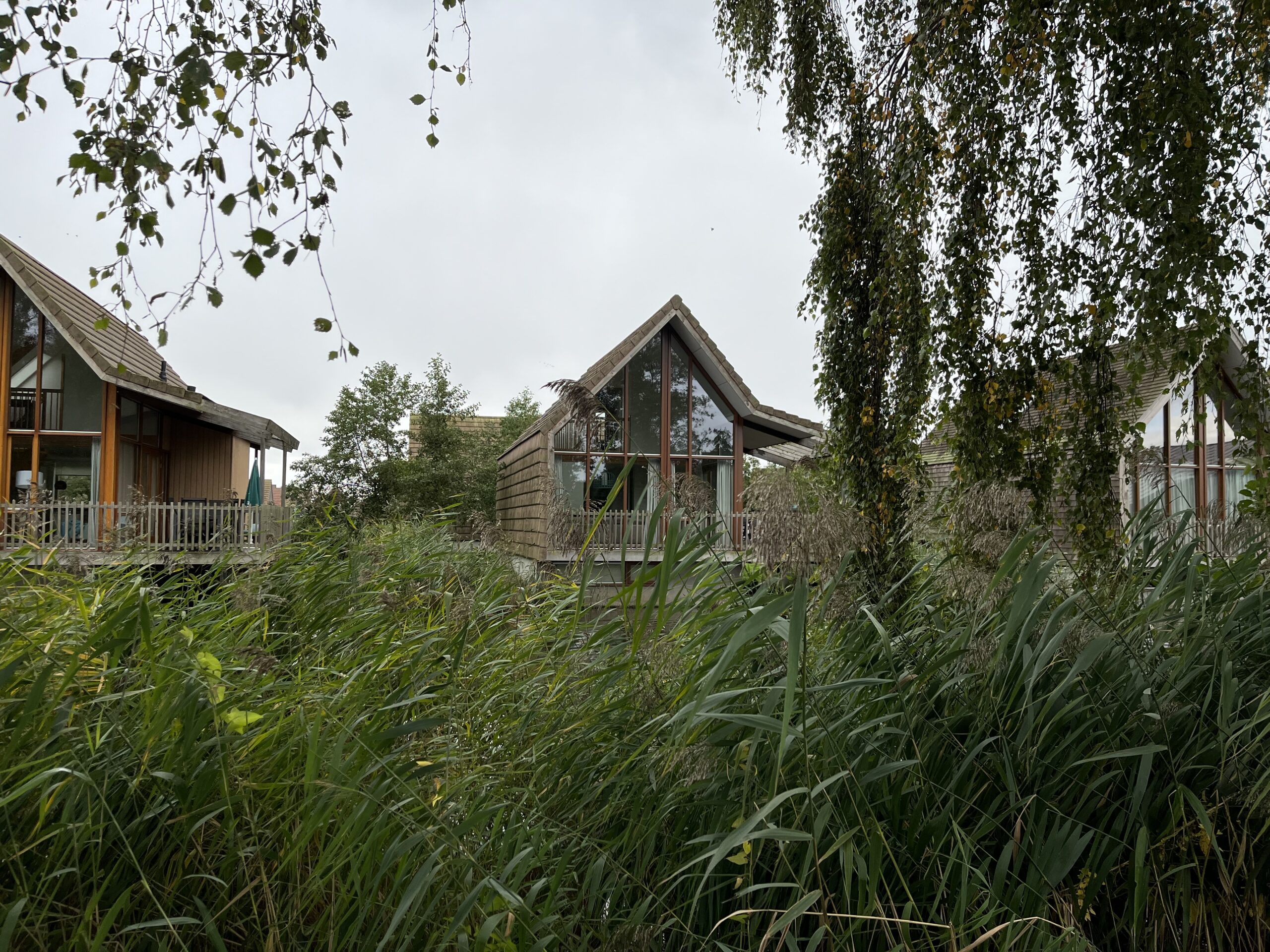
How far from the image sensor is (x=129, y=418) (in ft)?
55.8

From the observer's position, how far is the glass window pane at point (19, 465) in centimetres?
1558

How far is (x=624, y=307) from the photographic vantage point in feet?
188

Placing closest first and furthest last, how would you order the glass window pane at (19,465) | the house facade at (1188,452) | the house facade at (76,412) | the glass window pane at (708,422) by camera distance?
the house facade at (1188,452), the house facade at (76,412), the glass window pane at (19,465), the glass window pane at (708,422)

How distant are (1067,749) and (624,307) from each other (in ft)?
185

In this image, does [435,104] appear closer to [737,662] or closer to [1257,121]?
[737,662]

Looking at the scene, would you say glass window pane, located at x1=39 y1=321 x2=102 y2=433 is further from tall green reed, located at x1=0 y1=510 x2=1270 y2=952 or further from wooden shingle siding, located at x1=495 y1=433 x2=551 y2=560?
tall green reed, located at x1=0 y1=510 x2=1270 y2=952

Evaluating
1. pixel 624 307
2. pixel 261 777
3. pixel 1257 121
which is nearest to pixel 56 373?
pixel 261 777

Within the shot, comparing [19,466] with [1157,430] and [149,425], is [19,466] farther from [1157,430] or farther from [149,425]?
[1157,430]

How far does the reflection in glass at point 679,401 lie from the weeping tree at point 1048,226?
11.0 metres

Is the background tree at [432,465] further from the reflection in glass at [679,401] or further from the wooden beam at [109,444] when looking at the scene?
the reflection in glass at [679,401]

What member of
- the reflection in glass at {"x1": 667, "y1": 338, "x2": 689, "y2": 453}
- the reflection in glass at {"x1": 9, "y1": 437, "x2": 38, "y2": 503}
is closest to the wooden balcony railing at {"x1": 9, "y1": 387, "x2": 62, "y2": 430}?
the reflection in glass at {"x1": 9, "y1": 437, "x2": 38, "y2": 503}

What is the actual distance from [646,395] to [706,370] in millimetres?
1351

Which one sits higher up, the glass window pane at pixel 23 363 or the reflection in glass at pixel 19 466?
the glass window pane at pixel 23 363

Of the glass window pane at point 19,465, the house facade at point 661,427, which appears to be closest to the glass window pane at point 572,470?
the house facade at point 661,427
